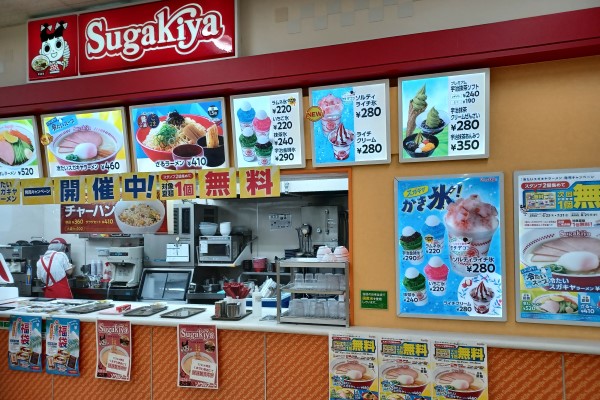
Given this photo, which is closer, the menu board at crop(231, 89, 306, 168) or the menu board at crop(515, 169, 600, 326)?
the menu board at crop(515, 169, 600, 326)

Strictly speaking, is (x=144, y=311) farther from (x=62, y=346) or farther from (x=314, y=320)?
(x=314, y=320)

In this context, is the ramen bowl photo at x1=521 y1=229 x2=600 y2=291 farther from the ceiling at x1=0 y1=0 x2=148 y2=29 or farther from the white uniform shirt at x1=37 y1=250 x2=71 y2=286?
the white uniform shirt at x1=37 y1=250 x2=71 y2=286

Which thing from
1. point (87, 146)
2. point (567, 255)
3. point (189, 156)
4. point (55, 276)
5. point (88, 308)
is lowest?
point (55, 276)

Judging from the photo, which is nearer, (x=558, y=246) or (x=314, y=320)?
(x=558, y=246)

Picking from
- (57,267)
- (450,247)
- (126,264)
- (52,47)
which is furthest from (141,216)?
(450,247)

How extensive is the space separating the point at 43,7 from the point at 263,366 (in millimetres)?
3539

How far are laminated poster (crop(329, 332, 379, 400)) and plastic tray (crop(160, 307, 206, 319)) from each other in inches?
51.1

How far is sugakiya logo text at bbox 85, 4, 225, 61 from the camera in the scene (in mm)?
3541

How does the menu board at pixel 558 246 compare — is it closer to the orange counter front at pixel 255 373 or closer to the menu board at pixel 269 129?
the orange counter front at pixel 255 373

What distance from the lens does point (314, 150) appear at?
3.36 meters

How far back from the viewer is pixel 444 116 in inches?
120

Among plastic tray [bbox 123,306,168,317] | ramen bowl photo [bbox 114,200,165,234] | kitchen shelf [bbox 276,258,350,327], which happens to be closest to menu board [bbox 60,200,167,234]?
ramen bowl photo [bbox 114,200,165,234]

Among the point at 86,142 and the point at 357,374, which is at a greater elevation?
the point at 86,142

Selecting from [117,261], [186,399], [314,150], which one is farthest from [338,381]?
[117,261]
